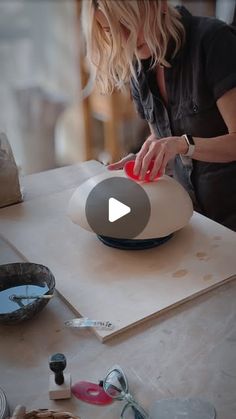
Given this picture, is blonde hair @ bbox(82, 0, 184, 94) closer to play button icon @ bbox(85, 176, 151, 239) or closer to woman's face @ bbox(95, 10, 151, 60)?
woman's face @ bbox(95, 10, 151, 60)

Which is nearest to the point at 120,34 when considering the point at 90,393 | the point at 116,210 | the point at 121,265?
the point at 116,210

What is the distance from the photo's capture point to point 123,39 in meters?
0.91

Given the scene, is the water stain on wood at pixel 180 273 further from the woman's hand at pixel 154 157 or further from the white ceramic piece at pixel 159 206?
the woman's hand at pixel 154 157

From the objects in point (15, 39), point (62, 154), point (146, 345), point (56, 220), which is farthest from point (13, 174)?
point (62, 154)

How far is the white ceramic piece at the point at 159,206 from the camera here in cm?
85

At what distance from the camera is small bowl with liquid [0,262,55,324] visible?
68 centimetres

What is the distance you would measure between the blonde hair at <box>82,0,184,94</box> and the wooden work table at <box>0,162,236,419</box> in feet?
1.68

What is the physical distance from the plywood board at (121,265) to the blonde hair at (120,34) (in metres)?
0.35

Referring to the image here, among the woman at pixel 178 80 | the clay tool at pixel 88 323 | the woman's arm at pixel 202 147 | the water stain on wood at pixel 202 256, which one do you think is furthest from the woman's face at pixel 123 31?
the clay tool at pixel 88 323

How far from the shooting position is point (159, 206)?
86 centimetres

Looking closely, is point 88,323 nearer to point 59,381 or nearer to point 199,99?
point 59,381

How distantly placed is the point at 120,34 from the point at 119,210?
34cm

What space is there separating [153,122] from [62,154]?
4.33ft

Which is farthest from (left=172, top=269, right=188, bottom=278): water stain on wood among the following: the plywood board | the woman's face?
the woman's face
